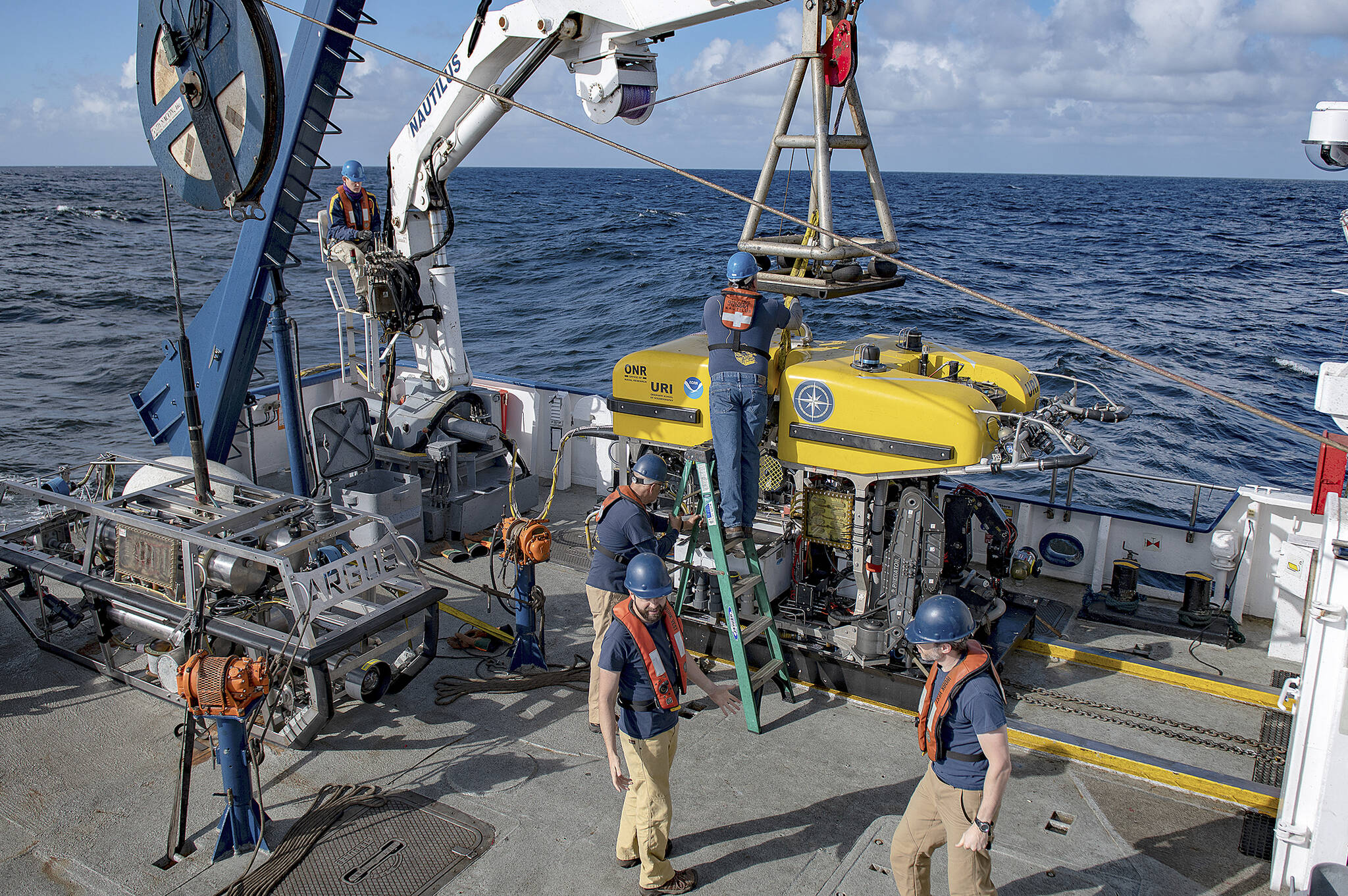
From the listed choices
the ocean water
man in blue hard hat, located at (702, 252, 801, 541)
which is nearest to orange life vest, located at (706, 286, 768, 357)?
man in blue hard hat, located at (702, 252, 801, 541)

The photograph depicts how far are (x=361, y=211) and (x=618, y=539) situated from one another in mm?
5876

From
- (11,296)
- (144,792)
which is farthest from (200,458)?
(11,296)

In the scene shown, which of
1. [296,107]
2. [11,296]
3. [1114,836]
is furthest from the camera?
[11,296]

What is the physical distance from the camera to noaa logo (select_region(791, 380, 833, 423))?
658cm

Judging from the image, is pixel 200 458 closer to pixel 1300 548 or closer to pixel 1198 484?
pixel 1198 484

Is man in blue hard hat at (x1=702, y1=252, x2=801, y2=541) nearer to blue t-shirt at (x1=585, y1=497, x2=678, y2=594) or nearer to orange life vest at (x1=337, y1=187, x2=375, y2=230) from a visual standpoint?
blue t-shirt at (x1=585, y1=497, x2=678, y2=594)

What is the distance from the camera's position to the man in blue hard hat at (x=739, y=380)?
21.0ft

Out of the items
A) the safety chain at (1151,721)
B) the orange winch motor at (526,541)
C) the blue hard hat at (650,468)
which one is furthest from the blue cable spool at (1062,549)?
the orange winch motor at (526,541)

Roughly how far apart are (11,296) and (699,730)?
39464 mm

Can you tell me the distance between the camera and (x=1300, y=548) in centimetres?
738

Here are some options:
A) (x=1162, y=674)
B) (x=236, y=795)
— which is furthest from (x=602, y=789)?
(x=1162, y=674)

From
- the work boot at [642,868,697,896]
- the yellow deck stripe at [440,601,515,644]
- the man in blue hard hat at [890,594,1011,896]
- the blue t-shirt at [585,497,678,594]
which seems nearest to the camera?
the man in blue hard hat at [890,594,1011,896]

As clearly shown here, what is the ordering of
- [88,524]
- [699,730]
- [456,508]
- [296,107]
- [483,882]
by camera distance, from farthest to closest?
[456,508], [296,107], [88,524], [699,730], [483,882]

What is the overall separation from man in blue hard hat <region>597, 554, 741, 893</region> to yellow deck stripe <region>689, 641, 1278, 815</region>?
226 centimetres
